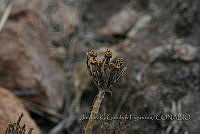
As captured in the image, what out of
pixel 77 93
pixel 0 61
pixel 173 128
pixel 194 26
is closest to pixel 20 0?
pixel 0 61

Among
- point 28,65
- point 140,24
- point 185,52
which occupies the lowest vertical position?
point 28,65

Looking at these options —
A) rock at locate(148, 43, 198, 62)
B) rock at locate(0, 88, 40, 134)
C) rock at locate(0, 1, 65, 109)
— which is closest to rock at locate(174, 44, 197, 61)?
rock at locate(148, 43, 198, 62)

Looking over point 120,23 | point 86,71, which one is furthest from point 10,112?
point 120,23

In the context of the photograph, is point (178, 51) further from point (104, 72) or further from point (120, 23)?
point (104, 72)

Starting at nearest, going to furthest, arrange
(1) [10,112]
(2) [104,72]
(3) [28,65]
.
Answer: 1. (2) [104,72]
2. (1) [10,112]
3. (3) [28,65]

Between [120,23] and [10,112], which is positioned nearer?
[10,112]

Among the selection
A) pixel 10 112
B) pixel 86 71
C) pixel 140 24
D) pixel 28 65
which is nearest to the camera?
pixel 10 112

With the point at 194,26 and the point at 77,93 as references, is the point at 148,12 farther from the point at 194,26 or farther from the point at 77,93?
the point at 77,93
